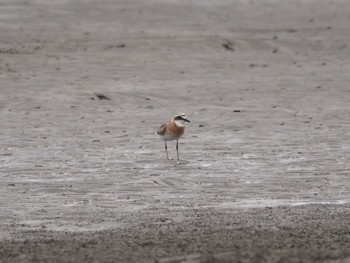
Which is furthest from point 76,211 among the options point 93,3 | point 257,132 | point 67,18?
point 93,3

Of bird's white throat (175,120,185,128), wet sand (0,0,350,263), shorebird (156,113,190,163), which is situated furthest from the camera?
bird's white throat (175,120,185,128)

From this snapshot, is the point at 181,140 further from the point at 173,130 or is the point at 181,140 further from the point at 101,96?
the point at 101,96

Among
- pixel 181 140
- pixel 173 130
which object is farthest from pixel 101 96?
pixel 173 130

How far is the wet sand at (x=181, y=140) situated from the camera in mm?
10438

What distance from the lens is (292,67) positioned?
876 inches

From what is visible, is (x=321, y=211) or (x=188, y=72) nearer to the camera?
(x=321, y=211)

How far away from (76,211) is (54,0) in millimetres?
15932

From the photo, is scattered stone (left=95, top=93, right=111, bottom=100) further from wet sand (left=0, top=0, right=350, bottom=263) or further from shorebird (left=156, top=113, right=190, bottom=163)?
shorebird (left=156, top=113, right=190, bottom=163)

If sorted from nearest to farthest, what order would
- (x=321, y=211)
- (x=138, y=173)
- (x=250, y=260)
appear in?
(x=250, y=260), (x=321, y=211), (x=138, y=173)

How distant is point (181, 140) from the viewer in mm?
16234

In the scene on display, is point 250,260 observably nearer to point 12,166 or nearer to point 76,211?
point 76,211

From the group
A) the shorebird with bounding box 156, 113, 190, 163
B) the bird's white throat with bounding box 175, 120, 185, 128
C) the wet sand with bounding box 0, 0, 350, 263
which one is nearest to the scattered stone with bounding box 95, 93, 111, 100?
the wet sand with bounding box 0, 0, 350, 263

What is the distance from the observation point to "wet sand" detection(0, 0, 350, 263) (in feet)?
34.2

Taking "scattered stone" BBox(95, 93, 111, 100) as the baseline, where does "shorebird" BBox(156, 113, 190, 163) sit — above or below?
above
